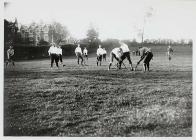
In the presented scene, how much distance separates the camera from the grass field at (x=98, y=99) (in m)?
5.30

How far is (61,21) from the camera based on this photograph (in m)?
5.54

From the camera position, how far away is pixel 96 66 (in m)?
5.68

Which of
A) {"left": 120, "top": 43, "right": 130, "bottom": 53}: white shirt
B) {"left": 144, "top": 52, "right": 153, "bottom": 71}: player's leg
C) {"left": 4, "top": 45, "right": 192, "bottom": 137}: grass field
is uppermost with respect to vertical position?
{"left": 120, "top": 43, "right": 130, "bottom": 53}: white shirt

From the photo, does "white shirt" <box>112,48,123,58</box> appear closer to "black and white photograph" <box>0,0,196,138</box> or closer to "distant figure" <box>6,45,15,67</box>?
"black and white photograph" <box>0,0,196,138</box>

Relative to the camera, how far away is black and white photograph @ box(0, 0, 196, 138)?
5.36m

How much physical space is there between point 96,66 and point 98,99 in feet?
1.58

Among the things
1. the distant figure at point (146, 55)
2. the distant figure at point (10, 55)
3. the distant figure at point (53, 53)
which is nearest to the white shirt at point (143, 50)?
the distant figure at point (146, 55)

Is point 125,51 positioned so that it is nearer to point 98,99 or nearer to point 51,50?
point 98,99

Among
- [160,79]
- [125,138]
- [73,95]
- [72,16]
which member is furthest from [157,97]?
[72,16]

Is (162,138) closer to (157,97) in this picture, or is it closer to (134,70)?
(157,97)

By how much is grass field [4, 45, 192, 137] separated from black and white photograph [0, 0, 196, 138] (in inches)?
0.5

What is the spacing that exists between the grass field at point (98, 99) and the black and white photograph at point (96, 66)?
13 mm

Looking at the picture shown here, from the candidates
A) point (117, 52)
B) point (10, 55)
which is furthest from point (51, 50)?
point (117, 52)

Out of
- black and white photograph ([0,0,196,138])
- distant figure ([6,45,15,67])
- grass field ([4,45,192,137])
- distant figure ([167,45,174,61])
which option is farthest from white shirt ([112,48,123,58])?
distant figure ([6,45,15,67])
